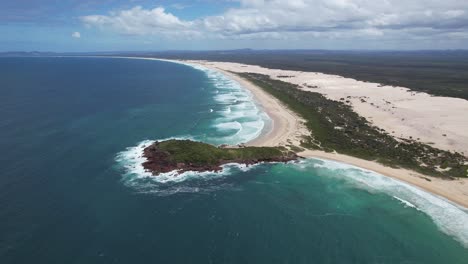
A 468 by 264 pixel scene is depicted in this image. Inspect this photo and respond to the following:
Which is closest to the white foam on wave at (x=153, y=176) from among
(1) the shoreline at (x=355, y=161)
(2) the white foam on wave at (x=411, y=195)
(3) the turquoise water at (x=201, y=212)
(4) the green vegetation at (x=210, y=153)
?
(3) the turquoise water at (x=201, y=212)

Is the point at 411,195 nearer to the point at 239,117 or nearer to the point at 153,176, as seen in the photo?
the point at 153,176

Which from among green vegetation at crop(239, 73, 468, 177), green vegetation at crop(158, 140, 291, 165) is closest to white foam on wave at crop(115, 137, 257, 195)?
green vegetation at crop(158, 140, 291, 165)

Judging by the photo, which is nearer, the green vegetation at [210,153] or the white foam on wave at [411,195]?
the white foam on wave at [411,195]

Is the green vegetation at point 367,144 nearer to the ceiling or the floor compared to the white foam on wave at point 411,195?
nearer to the ceiling

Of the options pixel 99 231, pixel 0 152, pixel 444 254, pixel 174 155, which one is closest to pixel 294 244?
pixel 444 254

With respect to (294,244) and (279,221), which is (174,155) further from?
(294,244)

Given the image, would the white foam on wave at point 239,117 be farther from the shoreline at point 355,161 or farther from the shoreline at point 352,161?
the shoreline at point 355,161

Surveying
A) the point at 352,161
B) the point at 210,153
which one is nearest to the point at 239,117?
the point at 210,153
